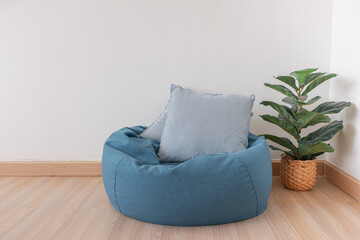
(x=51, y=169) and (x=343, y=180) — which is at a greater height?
(x=51, y=169)

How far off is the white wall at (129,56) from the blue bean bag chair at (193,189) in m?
0.93

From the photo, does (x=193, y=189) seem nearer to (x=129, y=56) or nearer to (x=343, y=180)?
(x=343, y=180)

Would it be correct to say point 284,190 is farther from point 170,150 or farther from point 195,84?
point 195,84

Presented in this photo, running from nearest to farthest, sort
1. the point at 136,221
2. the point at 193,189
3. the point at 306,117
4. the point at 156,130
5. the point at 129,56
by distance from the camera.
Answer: the point at 193,189
the point at 136,221
the point at 306,117
the point at 156,130
the point at 129,56

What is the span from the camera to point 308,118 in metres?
2.35

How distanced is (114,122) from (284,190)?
1394mm

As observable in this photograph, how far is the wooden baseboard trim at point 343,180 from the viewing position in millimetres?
2312

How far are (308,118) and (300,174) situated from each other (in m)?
0.39

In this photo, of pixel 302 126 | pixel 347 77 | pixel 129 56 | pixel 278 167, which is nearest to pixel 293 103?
A: pixel 302 126

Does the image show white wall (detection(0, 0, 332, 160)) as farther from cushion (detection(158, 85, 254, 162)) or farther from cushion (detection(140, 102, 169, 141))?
cushion (detection(158, 85, 254, 162))

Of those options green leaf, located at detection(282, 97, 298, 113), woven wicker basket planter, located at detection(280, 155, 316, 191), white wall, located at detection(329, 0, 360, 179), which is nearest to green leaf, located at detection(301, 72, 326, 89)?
green leaf, located at detection(282, 97, 298, 113)

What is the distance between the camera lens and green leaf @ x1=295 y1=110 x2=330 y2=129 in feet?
7.59

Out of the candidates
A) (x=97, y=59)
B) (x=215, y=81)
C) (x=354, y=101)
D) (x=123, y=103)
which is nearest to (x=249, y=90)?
(x=215, y=81)

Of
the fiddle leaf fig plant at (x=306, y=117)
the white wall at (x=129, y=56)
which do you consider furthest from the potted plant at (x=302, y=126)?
the white wall at (x=129, y=56)
